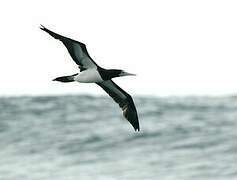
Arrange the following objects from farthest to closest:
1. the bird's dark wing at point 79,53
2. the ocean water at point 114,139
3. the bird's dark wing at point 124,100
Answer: the ocean water at point 114,139 → the bird's dark wing at point 124,100 → the bird's dark wing at point 79,53

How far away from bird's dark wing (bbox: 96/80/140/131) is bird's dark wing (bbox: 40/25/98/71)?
1.59m

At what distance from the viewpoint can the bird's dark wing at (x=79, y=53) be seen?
46.3ft

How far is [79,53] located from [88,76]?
47 cm

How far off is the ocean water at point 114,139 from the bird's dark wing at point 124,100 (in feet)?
36.4

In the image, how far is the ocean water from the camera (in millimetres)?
29484

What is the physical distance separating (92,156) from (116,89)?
54.1 ft

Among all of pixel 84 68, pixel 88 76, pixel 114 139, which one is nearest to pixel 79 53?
pixel 84 68

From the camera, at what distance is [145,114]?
131 ft

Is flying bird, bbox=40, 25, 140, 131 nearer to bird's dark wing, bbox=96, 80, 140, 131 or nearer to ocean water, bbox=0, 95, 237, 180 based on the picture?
bird's dark wing, bbox=96, 80, 140, 131

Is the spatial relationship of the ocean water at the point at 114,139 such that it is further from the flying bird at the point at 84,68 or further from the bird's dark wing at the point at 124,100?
the flying bird at the point at 84,68

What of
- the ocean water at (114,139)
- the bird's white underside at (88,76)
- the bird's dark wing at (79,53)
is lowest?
the ocean water at (114,139)

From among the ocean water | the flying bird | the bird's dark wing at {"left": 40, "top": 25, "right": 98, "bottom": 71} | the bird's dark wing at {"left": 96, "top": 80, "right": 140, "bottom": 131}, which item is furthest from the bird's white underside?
the ocean water

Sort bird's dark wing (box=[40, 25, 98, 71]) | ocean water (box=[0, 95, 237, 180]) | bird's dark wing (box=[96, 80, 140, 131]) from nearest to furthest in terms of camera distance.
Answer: bird's dark wing (box=[40, 25, 98, 71]), bird's dark wing (box=[96, 80, 140, 131]), ocean water (box=[0, 95, 237, 180])

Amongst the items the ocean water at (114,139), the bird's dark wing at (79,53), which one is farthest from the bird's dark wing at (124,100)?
the ocean water at (114,139)
